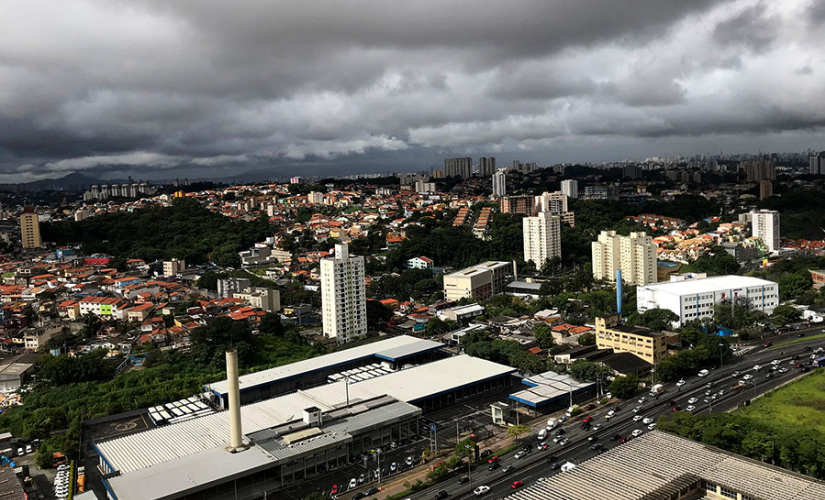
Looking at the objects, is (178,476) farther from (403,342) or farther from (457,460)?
(403,342)

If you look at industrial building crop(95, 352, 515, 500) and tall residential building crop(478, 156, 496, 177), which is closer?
industrial building crop(95, 352, 515, 500)

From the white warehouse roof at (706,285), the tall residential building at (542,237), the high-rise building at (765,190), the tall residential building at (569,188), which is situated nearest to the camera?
the white warehouse roof at (706,285)

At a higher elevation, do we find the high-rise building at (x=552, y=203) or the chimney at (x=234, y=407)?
the high-rise building at (x=552, y=203)

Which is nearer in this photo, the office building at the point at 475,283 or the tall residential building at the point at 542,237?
the office building at the point at 475,283

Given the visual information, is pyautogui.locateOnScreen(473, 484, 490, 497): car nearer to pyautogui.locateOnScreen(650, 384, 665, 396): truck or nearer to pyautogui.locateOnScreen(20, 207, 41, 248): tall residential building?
→ pyautogui.locateOnScreen(650, 384, 665, 396): truck

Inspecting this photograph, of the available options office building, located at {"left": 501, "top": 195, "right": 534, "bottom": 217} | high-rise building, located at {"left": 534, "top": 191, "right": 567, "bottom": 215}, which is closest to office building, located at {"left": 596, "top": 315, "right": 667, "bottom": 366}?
office building, located at {"left": 501, "top": 195, "right": 534, "bottom": 217}

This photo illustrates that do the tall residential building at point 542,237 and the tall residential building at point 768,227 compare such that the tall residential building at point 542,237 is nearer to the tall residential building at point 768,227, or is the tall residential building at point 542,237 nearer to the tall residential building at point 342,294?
the tall residential building at point 768,227

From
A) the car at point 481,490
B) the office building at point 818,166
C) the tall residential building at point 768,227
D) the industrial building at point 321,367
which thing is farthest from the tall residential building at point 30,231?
the office building at point 818,166
